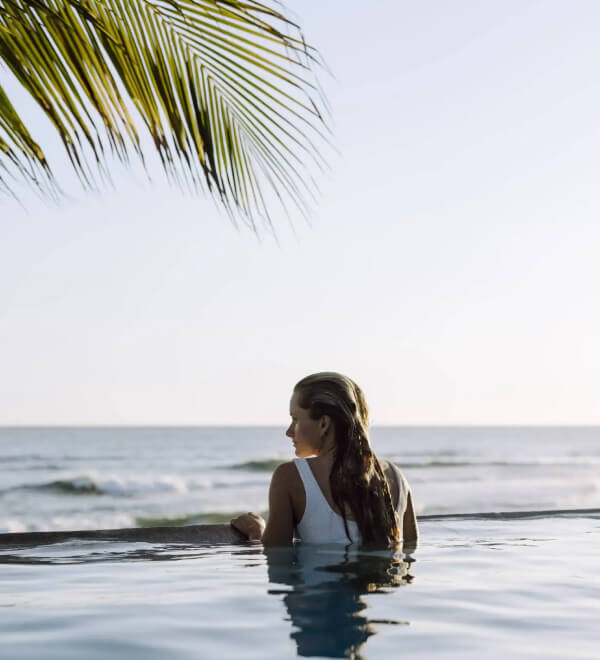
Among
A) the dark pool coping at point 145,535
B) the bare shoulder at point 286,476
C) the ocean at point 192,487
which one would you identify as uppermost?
the bare shoulder at point 286,476

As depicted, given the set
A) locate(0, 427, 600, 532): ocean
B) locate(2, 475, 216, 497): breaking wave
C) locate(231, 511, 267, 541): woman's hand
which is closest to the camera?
locate(231, 511, 267, 541): woman's hand

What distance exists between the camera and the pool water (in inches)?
104

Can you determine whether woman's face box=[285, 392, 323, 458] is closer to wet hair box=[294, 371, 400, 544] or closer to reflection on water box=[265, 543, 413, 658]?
wet hair box=[294, 371, 400, 544]

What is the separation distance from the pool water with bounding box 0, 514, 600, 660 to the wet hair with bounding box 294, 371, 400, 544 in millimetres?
160

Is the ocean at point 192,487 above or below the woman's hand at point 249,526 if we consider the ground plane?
below

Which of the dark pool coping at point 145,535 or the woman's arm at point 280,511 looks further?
the dark pool coping at point 145,535

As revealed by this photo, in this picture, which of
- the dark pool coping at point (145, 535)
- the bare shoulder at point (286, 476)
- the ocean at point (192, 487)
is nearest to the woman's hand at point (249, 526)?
the dark pool coping at point (145, 535)

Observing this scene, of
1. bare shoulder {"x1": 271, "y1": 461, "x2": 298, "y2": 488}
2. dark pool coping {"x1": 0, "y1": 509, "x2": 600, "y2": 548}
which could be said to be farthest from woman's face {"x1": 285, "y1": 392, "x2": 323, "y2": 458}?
dark pool coping {"x1": 0, "y1": 509, "x2": 600, "y2": 548}

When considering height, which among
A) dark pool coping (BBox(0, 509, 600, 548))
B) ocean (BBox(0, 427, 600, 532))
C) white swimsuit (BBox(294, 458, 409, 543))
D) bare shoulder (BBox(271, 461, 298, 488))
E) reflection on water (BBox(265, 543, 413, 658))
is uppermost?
bare shoulder (BBox(271, 461, 298, 488))

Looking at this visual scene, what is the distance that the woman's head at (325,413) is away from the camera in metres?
4.39

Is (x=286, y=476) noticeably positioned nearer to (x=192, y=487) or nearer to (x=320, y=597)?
(x=320, y=597)

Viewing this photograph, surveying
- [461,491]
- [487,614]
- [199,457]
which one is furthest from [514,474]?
[487,614]

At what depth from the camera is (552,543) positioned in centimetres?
506

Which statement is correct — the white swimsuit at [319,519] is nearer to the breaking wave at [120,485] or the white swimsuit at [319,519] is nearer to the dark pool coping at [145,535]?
the dark pool coping at [145,535]
